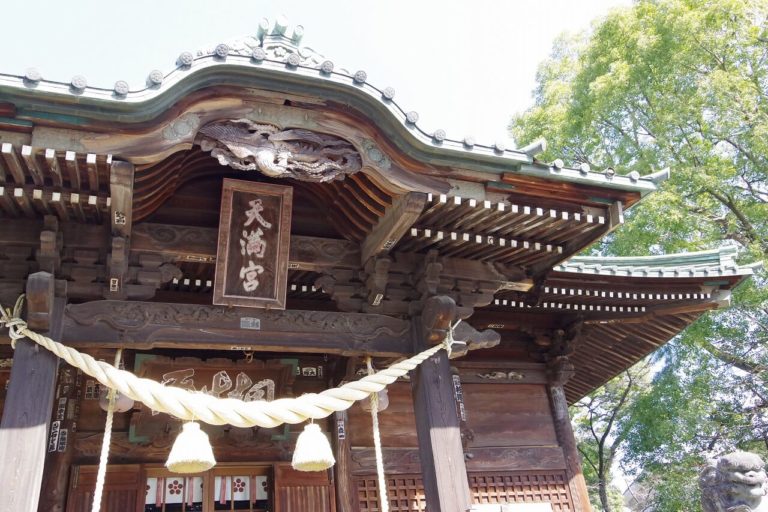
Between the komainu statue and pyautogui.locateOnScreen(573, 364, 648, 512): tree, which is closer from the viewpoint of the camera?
the komainu statue

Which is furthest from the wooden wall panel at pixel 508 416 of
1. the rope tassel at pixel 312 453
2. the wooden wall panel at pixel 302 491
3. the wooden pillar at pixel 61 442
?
the wooden pillar at pixel 61 442

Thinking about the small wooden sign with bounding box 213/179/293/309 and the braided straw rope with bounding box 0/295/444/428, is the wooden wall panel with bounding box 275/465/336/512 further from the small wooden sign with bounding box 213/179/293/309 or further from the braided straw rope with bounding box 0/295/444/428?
the small wooden sign with bounding box 213/179/293/309

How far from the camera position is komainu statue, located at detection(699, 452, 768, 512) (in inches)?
184

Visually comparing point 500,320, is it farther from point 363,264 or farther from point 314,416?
point 314,416

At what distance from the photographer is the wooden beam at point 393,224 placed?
16.5 ft

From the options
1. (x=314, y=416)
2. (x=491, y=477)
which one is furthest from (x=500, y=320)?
(x=314, y=416)

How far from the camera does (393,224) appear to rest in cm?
526

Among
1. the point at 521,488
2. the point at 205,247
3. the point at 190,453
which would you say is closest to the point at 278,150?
the point at 205,247

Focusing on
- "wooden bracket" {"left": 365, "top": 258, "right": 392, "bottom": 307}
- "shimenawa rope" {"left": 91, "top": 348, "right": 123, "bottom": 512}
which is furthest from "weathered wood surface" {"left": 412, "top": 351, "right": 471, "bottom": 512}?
"shimenawa rope" {"left": 91, "top": 348, "right": 123, "bottom": 512}

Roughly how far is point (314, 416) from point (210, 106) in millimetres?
2567

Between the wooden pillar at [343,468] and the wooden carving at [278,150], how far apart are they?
131 inches

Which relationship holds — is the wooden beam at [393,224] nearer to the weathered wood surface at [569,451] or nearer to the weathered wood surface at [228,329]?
the weathered wood surface at [228,329]

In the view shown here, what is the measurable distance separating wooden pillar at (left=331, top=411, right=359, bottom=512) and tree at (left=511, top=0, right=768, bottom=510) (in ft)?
26.3

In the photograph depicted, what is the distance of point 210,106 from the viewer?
15.4 ft
